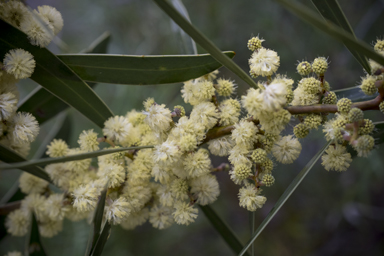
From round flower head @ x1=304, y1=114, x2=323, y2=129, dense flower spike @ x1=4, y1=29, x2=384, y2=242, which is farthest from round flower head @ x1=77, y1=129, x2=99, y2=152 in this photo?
round flower head @ x1=304, y1=114, x2=323, y2=129

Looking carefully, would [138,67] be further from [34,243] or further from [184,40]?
[34,243]

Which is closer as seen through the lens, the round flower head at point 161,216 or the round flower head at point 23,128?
the round flower head at point 23,128

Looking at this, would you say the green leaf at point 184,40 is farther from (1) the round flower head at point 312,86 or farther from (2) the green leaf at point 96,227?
(2) the green leaf at point 96,227

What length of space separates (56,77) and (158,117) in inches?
16.1

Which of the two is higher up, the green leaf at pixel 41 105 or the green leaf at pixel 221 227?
the green leaf at pixel 41 105

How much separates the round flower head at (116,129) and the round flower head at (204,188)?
0.34 meters

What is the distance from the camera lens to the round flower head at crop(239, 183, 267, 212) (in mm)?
897

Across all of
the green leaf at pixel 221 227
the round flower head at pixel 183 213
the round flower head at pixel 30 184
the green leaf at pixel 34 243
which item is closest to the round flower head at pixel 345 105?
the round flower head at pixel 183 213

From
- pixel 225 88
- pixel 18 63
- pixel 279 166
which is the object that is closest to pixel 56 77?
pixel 18 63

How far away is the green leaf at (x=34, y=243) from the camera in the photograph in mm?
1036

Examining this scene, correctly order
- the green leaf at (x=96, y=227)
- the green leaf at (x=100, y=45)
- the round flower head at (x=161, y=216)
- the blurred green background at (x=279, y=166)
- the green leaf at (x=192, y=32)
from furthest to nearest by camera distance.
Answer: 1. the blurred green background at (x=279, y=166)
2. the green leaf at (x=100, y=45)
3. the round flower head at (x=161, y=216)
4. the green leaf at (x=96, y=227)
5. the green leaf at (x=192, y=32)

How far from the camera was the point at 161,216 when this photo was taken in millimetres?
1153

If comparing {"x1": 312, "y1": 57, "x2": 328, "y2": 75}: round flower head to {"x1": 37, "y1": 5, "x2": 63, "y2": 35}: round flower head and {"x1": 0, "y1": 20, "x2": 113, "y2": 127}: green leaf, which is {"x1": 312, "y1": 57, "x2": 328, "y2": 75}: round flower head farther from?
{"x1": 37, "y1": 5, "x2": 63, "y2": 35}: round flower head

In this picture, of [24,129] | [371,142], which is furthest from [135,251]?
[371,142]
